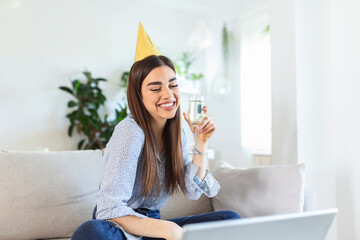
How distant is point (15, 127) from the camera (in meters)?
3.78

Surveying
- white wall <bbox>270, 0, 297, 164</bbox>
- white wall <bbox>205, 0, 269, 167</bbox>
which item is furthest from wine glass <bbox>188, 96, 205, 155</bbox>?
Answer: white wall <bbox>205, 0, 269, 167</bbox>

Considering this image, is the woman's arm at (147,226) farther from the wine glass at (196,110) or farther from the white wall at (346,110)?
the white wall at (346,110)

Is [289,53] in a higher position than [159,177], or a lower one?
higher

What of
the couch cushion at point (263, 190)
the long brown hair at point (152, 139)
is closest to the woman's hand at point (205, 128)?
the long brown hair at point (152, 139)

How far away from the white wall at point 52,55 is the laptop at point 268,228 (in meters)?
3.54

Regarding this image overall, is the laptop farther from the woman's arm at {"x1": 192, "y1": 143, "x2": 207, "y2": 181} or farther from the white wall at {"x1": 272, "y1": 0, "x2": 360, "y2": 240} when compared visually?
the white wall at {"x1": 272, "y1": 0, "x2": 360, "y2": 240}

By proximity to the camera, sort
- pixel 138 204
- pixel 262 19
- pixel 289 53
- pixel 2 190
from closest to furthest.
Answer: pixel 138 204
pixel 2 190
pixel 289 53
pixel 262 19

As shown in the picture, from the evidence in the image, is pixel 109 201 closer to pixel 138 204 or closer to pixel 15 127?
pixel 138 204

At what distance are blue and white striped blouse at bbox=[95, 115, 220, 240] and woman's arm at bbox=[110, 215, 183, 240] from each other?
0.06 feet

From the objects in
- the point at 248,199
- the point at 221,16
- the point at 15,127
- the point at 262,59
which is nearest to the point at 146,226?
the point at 248,199

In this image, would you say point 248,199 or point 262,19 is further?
point 262,19

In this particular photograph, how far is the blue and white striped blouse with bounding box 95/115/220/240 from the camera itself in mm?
1175

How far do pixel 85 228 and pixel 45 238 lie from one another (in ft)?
2.18

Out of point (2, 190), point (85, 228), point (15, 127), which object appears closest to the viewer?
point (85, 228)
